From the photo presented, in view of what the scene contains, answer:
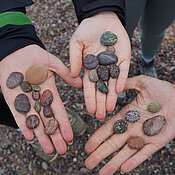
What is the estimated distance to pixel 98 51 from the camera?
1667 millimetres

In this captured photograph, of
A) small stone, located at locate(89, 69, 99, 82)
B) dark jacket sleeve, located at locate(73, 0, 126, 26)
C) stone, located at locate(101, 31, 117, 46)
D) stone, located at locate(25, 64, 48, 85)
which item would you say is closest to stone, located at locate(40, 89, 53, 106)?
stone, located at locate(25, 64, 48, 85)

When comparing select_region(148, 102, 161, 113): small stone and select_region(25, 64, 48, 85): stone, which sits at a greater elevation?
select_region(25, 64, 48, 85): stone

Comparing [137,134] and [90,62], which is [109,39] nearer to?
[90,62]

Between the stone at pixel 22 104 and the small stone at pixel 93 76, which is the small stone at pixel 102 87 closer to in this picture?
the small stone at pixel 93 76

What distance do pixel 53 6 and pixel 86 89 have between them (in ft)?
7.96

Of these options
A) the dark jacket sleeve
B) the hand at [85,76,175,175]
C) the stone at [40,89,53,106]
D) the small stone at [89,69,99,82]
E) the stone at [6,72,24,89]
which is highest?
the dark jacket sleeve

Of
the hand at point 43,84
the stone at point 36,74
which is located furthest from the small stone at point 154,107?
the stone at point 36,74

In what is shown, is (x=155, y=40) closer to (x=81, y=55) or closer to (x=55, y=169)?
(x=81, y=55)

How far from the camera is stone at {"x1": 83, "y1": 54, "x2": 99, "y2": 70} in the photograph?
5.15 ft

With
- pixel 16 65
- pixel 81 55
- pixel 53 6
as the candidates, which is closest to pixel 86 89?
pixel 81 55

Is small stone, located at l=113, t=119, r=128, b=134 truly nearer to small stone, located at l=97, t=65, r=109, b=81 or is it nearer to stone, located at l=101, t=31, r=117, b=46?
small stone, located at l=97, t=65, r=109, b=81

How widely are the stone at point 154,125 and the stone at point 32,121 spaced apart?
2.71 ft

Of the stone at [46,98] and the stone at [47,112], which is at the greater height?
the stone at [46,98]

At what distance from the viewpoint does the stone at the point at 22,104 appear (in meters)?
1.46
